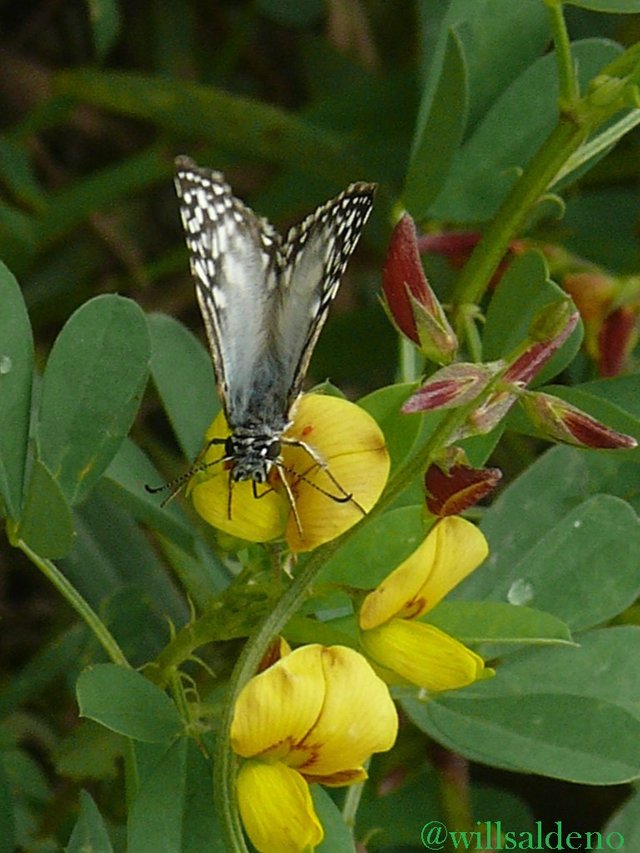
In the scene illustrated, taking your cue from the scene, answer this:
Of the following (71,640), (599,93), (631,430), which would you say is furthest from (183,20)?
(631,430)

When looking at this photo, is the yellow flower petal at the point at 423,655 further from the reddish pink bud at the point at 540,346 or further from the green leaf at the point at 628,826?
the green leaf at the point at 628,826

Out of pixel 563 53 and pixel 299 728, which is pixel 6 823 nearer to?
pixel 299 728

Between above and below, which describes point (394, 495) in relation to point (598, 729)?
above

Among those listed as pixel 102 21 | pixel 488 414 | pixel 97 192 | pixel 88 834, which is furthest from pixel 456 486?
pixel 97 192

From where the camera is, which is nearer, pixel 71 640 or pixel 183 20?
pixel 71 640

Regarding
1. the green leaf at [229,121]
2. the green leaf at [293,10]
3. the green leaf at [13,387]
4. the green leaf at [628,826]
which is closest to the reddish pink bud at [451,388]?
the green leaf at [13,387]

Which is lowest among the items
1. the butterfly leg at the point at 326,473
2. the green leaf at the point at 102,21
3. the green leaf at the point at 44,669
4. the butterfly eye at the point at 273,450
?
the green leaf at the point at 44,669

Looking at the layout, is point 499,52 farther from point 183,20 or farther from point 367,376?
point 183,20

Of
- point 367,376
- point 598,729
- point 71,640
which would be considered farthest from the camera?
point 367,376
